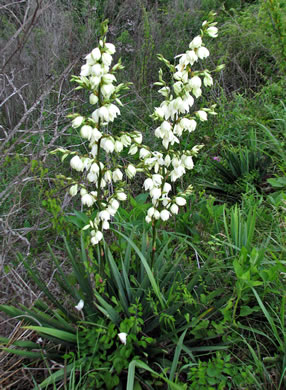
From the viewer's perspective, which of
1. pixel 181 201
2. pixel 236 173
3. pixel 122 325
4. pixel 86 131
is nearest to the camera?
pixel 86 131

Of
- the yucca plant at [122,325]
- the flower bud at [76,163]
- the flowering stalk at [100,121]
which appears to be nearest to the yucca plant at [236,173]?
the yucca plant at [122,325]

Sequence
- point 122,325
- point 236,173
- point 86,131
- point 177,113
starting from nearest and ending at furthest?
1. point 86,131
2. point 122,325
3. point 177,113
4. point 236,173

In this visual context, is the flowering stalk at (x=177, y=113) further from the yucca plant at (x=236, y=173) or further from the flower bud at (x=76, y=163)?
the yucca plant at (x=236, y=173)

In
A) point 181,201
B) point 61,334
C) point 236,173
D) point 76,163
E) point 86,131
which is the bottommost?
point 236,173

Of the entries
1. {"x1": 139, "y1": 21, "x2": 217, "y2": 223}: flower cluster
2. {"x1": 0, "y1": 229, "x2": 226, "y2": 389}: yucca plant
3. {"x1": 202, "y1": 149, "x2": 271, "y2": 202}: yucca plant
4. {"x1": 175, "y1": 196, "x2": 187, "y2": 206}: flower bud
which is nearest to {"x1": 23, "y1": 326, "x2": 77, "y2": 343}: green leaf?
{"x1": 0, "y1": 229, "x2": 226, "y2": 389}: yucca plant

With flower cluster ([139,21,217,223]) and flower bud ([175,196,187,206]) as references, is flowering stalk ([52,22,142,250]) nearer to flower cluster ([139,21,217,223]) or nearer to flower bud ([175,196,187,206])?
flower cluster ([139,21,217,223])

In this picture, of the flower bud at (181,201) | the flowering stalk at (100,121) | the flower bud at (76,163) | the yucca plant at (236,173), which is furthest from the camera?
the yucca plant at (236,173)

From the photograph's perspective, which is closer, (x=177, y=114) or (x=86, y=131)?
(x=86, y=131)

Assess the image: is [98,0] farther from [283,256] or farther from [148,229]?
[283,256]

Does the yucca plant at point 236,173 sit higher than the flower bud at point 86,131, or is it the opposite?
the flower bud at point 86,131

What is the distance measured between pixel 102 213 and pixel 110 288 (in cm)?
54

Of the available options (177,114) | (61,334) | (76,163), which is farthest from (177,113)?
(61,334)

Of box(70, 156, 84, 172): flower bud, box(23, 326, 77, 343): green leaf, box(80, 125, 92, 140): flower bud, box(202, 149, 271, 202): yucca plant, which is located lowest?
box(202, 149, 271, 202): yucca plant

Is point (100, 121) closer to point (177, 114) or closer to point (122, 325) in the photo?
point (177, 114)
